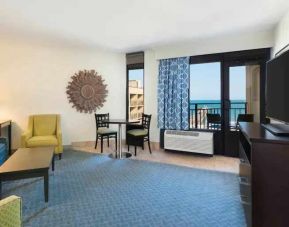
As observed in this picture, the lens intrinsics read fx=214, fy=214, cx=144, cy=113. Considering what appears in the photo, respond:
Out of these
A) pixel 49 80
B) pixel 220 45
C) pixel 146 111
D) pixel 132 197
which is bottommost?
pixel 132 197

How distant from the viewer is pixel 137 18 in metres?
3.44

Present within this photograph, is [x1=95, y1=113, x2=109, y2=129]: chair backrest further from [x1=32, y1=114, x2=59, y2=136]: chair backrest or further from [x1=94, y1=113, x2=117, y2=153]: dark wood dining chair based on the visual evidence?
[x1=32, y1=114, x2=59, y2=136]: chair backrest

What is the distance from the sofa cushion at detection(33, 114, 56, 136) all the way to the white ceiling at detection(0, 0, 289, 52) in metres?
1.76

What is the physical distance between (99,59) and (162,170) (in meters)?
3.44

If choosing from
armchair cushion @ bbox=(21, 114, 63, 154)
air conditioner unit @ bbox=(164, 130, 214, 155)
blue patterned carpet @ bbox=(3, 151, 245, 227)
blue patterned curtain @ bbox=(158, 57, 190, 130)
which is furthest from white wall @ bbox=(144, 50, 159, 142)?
armchair cushion @ bbox=(21, 114, 63, 154)

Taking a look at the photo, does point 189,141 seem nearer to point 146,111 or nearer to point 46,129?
point 146,111

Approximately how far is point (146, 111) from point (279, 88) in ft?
12.2

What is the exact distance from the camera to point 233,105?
14.8 ft

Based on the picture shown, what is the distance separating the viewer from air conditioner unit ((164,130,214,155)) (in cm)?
449

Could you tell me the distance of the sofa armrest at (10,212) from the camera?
3.60 ft

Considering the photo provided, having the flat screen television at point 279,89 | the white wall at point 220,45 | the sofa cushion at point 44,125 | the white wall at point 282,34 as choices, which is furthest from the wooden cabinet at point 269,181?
the sofa cushion at point 44,125

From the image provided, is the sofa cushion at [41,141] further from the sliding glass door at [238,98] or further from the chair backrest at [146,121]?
the sliding glass door at [238,98]

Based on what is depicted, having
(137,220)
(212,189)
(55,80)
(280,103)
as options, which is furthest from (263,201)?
(55,80)

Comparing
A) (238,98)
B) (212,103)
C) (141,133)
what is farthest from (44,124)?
(238,98)
